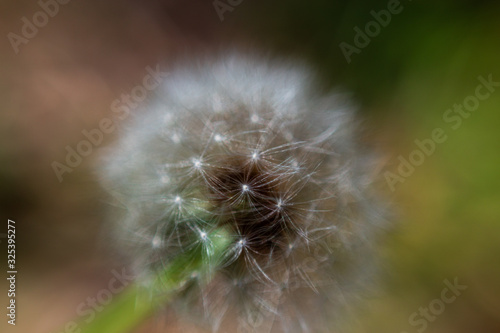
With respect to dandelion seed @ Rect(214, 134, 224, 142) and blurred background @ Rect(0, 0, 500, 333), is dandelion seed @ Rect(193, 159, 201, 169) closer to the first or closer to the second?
dandelion seed @ Rect(214, 134, 224, 142)

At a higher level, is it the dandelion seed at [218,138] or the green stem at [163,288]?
the dandelion seed at [218,138]

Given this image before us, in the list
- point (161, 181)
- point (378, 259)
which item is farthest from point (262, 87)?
point (378, 259)

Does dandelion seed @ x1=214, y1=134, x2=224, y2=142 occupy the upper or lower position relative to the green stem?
upper

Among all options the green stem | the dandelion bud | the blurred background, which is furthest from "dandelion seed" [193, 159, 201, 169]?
the blurred background

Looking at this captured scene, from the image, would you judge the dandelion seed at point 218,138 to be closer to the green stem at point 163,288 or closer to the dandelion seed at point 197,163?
the dandelion seed at point 197,163

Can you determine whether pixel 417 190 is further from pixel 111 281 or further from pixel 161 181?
pixel 111 281

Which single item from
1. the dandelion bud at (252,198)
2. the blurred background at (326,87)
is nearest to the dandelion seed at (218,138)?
the dandelion bud at (252,198)
